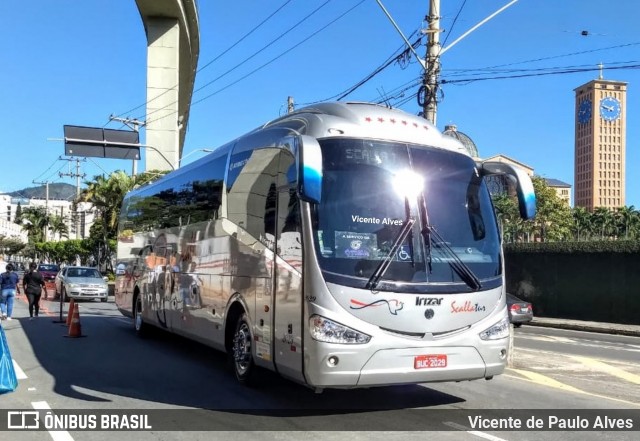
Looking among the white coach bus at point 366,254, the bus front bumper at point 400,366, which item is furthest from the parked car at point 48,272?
the bus front bumper at point 400,366

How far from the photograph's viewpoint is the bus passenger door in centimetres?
640

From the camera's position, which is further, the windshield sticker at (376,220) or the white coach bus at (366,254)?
the windshield sticker at (376,220)

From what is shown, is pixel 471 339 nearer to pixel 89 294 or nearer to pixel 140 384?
pixel 140 384

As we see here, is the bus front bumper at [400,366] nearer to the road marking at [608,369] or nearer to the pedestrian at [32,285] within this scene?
the road marking at [608,369]

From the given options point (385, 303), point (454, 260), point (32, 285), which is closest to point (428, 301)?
point (385, 303)

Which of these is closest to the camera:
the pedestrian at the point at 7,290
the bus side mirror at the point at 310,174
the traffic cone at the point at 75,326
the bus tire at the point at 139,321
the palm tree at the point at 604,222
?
the bus side mirror at the point at 310,174

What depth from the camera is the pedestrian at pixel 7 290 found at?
17.3m

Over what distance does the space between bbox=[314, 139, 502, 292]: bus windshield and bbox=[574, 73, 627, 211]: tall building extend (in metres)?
139

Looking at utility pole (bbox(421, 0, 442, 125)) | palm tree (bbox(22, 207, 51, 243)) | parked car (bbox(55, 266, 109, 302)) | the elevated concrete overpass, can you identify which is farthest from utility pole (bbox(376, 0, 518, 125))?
palm tree (bbox(22, 207, 51, 243))

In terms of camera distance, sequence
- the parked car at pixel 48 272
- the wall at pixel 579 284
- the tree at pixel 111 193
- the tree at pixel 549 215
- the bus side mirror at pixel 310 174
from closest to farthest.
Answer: the bus side mirror at pixel 310 174
the wall at pixel 579 284
the tree at pixel 111 193
the parked car at pixel 48 272
the tree at pixel 549 215

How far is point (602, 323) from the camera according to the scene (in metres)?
21.6

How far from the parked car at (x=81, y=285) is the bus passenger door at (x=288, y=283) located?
20.8 meters

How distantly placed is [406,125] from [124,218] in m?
11.1

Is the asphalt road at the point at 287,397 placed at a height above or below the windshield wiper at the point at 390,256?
below
